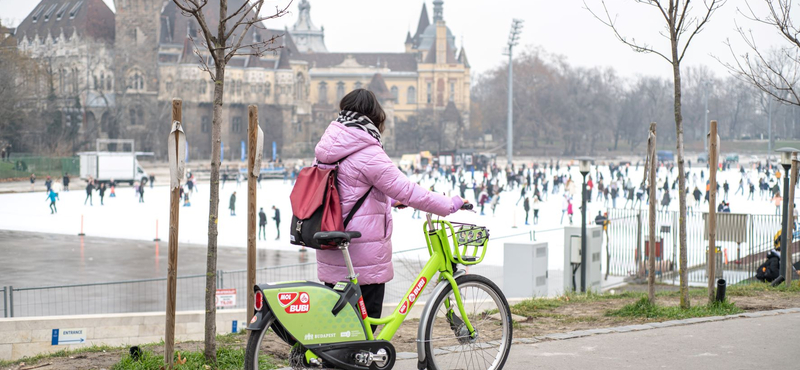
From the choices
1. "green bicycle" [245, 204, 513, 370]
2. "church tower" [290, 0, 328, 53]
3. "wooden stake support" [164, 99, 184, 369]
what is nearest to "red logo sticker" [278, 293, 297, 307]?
"green bicycle" [245, 204, 513, 370]

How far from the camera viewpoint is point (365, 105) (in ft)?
13.8

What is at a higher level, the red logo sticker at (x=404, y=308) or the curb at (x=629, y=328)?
the red logo sticker at (x=404, y=308)

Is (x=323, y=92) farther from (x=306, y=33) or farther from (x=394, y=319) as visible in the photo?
(x=394, y=319)

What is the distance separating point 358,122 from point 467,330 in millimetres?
1264

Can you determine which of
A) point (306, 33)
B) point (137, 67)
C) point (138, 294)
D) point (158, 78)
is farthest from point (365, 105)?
point (306, 33)

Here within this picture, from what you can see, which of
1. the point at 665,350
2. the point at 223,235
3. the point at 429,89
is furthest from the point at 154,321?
the point at 429,89

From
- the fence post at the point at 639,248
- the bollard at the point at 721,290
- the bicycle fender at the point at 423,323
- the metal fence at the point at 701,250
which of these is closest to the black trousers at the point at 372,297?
the bicycle fender at the point at 423,323

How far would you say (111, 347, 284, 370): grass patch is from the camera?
16.0 feet

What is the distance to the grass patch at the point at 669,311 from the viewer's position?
7.20m

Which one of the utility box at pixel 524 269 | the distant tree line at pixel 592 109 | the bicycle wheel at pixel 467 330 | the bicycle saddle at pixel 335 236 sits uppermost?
the distant tree line at pixel 592 109

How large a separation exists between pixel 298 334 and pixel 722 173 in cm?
6804

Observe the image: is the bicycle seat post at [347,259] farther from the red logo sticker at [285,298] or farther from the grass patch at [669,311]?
the grass patch at [669,311]

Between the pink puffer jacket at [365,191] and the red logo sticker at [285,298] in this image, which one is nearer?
the red logo sticker at [285,298]

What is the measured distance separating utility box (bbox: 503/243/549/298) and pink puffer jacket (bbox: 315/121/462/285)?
1026 cm
